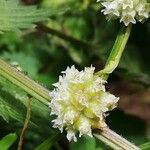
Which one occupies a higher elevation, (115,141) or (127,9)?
(127,9)

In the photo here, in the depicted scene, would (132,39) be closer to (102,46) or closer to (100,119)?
(102,46)

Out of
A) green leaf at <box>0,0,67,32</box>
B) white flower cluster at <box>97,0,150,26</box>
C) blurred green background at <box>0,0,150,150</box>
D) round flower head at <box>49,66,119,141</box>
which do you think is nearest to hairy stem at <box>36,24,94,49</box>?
blurred green background at <box>0,0,150,150</box>

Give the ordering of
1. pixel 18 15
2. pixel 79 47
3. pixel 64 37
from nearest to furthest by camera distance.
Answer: pixel 18 15
pixel 64 37
pixel 79 47

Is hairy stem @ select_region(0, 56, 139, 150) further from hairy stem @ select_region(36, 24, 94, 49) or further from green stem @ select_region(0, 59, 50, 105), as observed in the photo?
hairy stem @ select_region(36, 24, 94, 49)

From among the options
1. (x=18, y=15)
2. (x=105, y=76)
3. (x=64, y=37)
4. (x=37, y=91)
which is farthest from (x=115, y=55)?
(x=64, y=37)

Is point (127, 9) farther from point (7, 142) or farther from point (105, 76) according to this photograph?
point (7, 142)

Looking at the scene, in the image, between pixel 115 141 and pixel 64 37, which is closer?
pixel 115 141

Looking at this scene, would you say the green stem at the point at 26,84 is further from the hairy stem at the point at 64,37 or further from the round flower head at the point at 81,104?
the hairy stem at the point at 64,37
